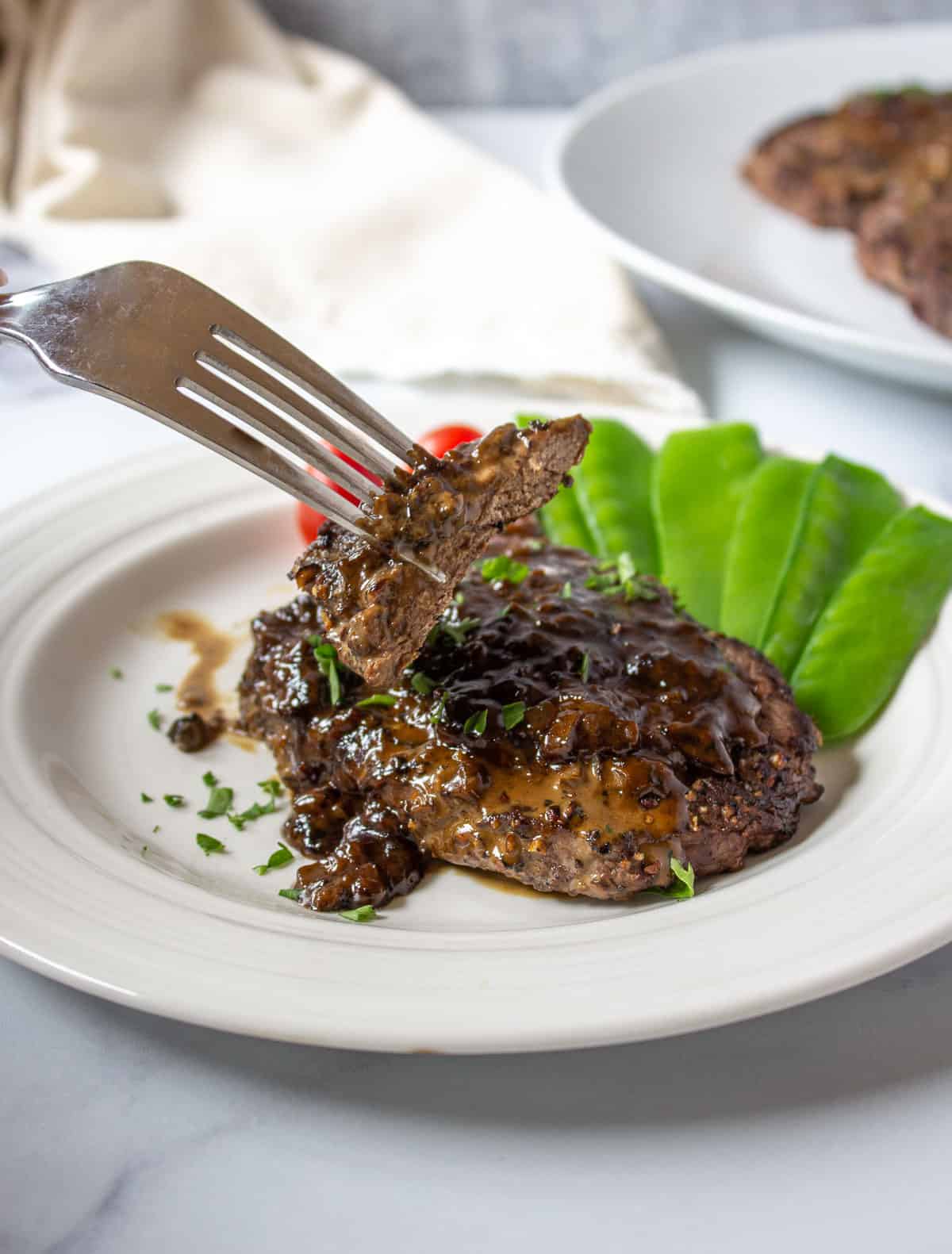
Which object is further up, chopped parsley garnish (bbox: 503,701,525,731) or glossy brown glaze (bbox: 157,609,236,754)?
chopped parsley garnish (bbox: 503,701,525,731)

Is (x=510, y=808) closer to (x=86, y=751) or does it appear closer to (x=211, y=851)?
(x=211, y=851)

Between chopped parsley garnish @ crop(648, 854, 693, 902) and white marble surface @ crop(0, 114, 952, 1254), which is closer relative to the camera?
white marble surface @ crop(0, 114, 952, 1254)

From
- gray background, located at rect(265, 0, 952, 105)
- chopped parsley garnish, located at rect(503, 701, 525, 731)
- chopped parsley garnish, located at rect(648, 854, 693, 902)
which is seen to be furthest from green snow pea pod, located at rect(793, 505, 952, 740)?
gray background, located at rect(265, 0, 952, 105)

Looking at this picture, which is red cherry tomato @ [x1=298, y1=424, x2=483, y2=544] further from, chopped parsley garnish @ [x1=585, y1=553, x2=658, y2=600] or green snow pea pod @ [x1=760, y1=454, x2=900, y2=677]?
green snow pea pod @ [x1=760, y1=454, x2=900, y2=677]

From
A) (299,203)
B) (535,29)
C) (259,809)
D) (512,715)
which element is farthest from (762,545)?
(535,29)

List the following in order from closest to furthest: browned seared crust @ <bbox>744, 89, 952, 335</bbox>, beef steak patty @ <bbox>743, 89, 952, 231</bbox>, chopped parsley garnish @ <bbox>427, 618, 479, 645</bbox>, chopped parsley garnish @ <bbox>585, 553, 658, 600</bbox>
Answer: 1. chopped parsley garnish @ <bbox>427, 618, 479, 645</bbox>
2. chopped parsley garnish @ <bbox>585, 553, 658, 600</bbox>
3. browned seared crust @ <bbox>744, 89, 952, 335</bbox>
4. beef steak patty @ <bbox>743, 89, 952, 231</bbox>

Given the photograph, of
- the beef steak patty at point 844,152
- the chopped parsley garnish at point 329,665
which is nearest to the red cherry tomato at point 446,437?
the chopped parsley garnish at point 329,665

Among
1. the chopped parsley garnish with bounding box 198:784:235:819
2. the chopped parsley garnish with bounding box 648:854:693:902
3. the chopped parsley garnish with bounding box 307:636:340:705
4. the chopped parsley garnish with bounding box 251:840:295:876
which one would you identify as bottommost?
the chopped parsley garnish with bounding box 198:784:235:819
